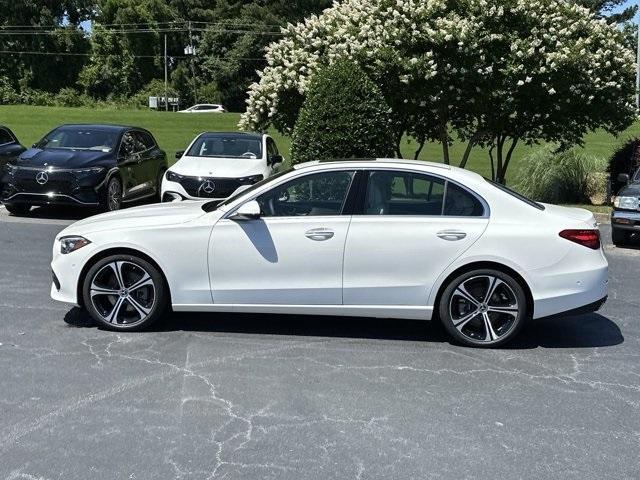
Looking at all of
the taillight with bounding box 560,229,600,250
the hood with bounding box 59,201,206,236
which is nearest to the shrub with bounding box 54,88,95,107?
the hood with bounding box 59,201,206,236

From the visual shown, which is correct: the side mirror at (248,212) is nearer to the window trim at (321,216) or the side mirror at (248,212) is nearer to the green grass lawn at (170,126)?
the window trim at (321,216)

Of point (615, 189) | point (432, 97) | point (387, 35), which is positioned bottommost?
point (615, 189)

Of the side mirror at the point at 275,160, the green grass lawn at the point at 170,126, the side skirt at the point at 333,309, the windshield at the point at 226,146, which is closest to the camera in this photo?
the side skirt at the point at 333,309

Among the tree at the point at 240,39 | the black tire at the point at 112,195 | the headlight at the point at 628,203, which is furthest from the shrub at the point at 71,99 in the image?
the headlight at the point at 628,203

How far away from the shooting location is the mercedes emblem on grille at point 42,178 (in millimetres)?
11953

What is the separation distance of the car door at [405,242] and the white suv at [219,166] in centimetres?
619

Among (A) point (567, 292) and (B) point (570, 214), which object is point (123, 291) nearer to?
(A) point (567, 292)

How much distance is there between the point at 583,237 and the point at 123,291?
3673 millimetres

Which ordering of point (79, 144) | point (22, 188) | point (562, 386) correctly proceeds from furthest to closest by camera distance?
point (79, 144), point (22, 188), point (562, 386)

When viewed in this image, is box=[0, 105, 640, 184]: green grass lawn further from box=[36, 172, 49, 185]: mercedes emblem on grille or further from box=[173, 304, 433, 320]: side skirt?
box=[173, 304, 433, 320]: side skirt

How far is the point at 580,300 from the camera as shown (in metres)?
5.66

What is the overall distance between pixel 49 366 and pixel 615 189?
15013 millimetres

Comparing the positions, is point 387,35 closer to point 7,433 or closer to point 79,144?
point 79,144

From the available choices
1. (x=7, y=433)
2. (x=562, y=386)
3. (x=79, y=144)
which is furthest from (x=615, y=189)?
(x=7, y=433)
